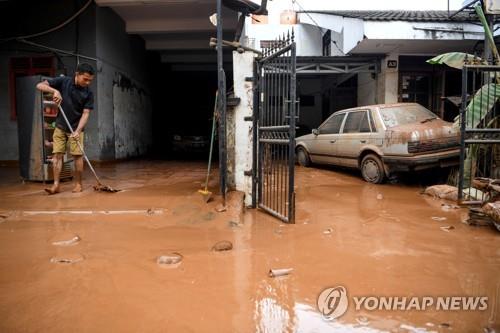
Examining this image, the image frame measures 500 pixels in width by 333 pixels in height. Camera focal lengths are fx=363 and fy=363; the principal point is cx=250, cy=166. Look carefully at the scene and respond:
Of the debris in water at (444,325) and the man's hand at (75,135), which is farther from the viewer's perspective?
the man's hand at (75,135)

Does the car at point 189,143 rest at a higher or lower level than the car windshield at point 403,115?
lower

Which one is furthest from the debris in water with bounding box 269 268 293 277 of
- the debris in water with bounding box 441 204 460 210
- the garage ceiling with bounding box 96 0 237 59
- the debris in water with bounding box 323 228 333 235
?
the garage ceiling with bounding box 96 0 237 59

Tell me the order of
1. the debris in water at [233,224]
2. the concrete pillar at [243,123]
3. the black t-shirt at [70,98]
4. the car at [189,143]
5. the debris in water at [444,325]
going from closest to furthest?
the debris in water at [444,325]
the debris in water at [233,224]
the concrete pillar at [243,123]
the black t-shirt at [70,98]
the car at [189,143]

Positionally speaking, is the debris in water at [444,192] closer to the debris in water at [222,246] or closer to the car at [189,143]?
the debris in water at [222,246]

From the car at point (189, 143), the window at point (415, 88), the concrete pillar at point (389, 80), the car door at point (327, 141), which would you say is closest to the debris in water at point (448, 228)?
the car door at point (327, 141)

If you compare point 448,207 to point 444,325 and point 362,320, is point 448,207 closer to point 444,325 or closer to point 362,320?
point 444,325

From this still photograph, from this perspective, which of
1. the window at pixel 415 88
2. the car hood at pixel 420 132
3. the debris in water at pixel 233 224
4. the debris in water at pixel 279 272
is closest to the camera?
the debris in water at pixel 279 272

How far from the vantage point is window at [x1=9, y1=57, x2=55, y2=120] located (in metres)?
9.50

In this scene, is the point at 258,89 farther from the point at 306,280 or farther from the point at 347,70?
the point at 347,70

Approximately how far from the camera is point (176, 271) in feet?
9.02

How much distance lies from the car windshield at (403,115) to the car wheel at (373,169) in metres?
0.73

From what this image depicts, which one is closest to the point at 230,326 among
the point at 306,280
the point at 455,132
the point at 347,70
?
the point at 306,280

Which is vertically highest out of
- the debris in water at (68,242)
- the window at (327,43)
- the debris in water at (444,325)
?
the window at (327,43)

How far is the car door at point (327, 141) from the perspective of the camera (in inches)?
331
